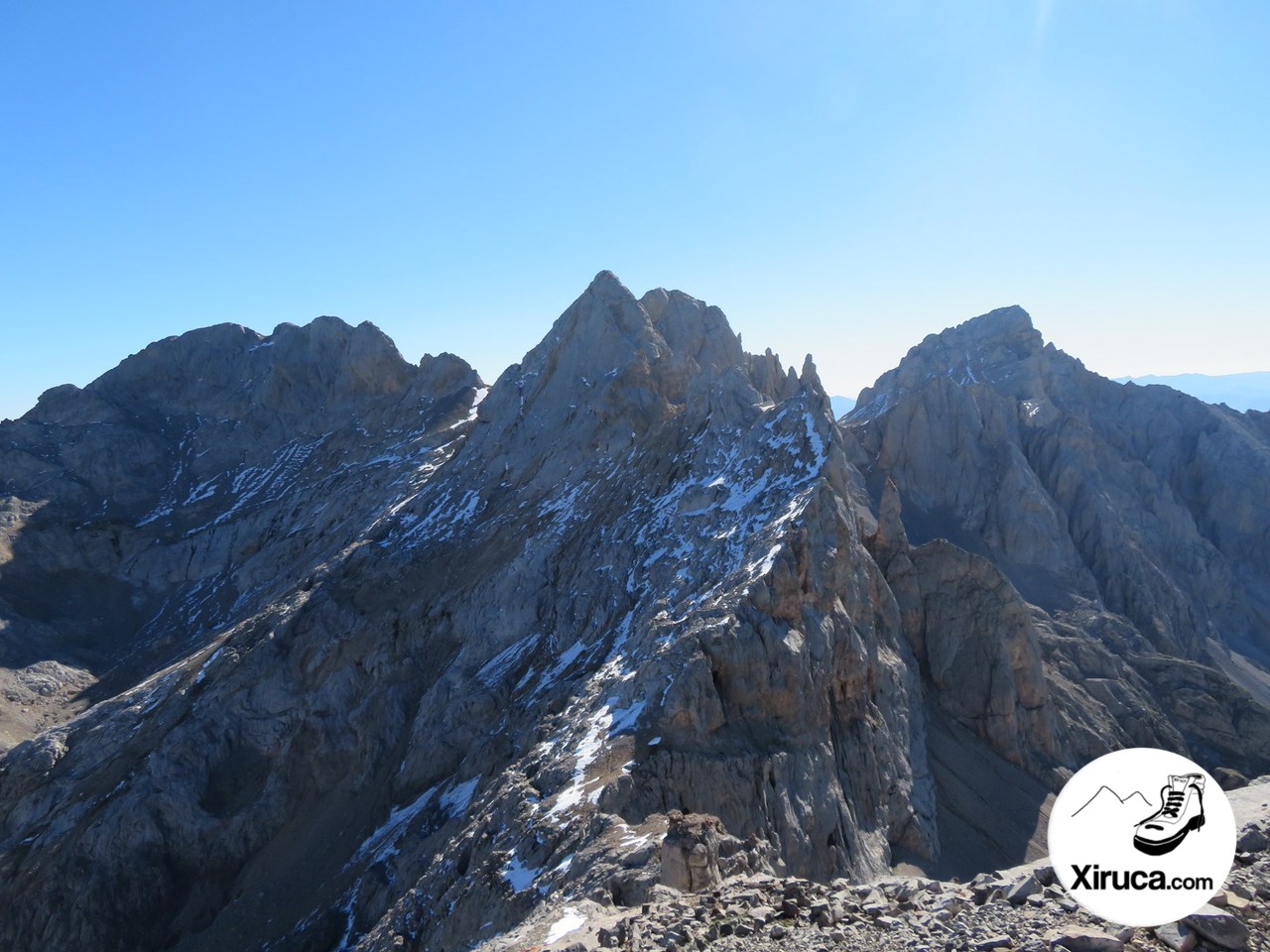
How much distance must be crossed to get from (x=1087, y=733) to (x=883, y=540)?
17705 millimetres

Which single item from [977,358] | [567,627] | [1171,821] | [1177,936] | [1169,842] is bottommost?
[1177,936]

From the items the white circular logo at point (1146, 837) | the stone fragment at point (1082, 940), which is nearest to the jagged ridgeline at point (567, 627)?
the stone fragment at point (1082, 940)

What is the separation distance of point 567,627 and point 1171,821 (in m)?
36.9

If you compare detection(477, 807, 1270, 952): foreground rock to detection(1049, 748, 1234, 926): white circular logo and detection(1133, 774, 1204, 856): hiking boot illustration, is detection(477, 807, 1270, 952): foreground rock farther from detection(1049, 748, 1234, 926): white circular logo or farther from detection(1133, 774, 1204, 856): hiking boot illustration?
detection(1133, 774, 1204, 856): hiking boot illustration

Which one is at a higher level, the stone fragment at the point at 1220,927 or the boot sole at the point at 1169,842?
the boot sole at the point at 1169,842

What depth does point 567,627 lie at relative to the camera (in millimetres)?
48031

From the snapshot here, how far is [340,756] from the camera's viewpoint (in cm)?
5144

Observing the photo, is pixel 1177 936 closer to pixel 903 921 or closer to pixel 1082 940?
pixel 1082 940

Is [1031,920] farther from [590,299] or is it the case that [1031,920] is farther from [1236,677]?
[1236,677]

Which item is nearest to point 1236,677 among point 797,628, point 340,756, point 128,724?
point 797,628

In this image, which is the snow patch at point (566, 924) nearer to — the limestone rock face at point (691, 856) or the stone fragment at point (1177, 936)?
the limestone rock face at point (691, 856)

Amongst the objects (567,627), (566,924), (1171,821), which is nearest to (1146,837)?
(1171,821)

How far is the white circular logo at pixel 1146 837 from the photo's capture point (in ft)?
43.4

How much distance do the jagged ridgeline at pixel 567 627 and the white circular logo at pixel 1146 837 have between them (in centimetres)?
1119
